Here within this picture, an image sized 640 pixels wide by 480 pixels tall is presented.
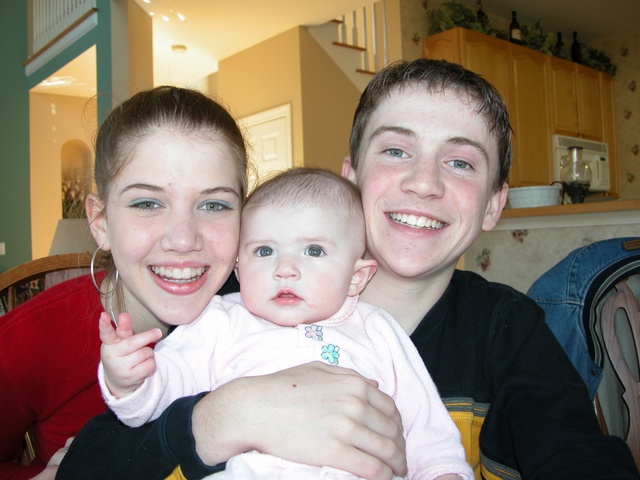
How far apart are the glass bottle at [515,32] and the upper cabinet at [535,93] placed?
0.57 feet

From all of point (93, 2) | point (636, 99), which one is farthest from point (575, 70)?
point (93, 2)

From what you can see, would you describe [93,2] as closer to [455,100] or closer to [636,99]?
[455,100]

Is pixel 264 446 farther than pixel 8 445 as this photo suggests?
No

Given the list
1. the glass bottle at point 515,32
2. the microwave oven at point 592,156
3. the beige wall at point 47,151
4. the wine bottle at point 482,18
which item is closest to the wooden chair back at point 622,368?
the wine bottle at point 482,18

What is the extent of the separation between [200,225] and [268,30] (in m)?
5.33

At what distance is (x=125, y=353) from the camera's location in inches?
31.4

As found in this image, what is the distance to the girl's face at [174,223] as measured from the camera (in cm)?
100

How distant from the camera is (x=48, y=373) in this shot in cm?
112

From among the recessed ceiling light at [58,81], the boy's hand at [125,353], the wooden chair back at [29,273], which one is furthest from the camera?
the recessed ceiling light at [58,81]

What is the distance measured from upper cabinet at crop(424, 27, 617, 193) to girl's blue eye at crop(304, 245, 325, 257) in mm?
4639

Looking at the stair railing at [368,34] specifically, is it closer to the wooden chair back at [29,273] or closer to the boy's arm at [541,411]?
the wooden chair back at [29,273]

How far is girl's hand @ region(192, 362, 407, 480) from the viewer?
833mm

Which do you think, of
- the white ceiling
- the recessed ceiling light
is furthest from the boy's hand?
the recessed ceiling light

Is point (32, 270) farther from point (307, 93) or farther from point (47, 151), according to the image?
point (47, 151)
